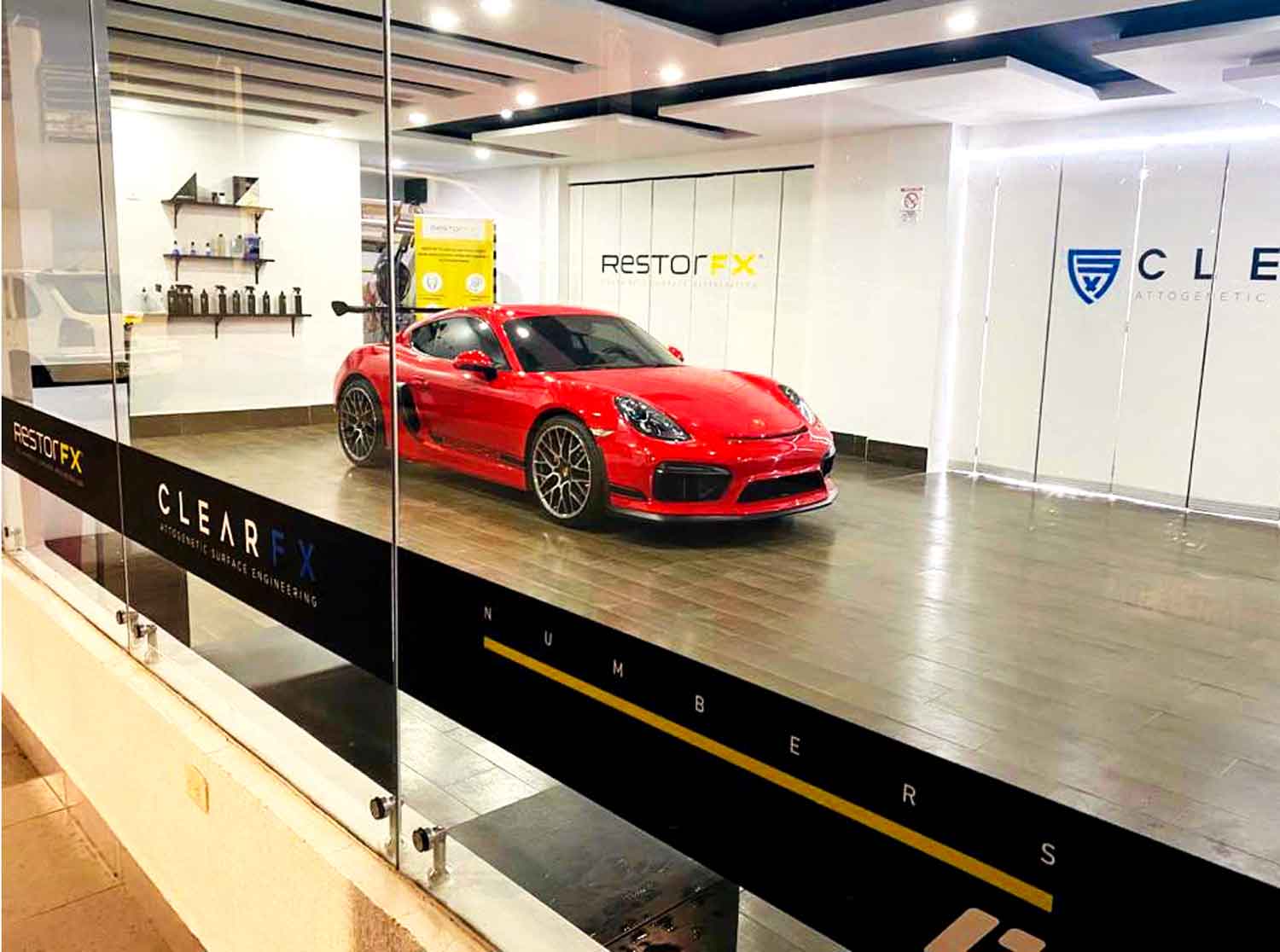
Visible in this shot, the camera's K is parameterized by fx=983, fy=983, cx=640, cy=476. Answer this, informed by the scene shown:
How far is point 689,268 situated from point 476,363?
0.78 metres

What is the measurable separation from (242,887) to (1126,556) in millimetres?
3720

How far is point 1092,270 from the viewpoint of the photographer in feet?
19.5

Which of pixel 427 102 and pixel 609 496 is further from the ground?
pixel 427 102

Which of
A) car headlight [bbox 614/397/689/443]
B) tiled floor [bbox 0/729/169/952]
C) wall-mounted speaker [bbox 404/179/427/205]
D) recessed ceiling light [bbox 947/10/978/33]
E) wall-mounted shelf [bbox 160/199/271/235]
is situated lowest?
tiled floor [bbox 0/729/169/952]

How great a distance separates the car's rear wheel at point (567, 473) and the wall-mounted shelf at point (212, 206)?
5.26 feet

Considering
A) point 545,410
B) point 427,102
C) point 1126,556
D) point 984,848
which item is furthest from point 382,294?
point 1126,556

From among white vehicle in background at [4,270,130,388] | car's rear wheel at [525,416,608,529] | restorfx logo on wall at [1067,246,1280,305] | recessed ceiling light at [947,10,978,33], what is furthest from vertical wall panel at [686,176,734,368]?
restorfx logo on wall at [1067,246,1280,305]

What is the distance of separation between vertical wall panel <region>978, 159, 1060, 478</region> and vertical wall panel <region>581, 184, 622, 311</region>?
11.4ft

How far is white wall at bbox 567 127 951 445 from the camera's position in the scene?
296 centimetres

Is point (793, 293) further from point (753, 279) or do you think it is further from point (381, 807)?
point (381, 807)

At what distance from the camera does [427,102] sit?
4.41m

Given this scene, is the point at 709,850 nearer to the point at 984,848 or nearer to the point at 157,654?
the point at 984,848

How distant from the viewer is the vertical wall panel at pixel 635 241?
9.48 ft

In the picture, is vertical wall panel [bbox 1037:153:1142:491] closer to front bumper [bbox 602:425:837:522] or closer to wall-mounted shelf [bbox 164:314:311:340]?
front bumper [bbox 602:425:837:522]
